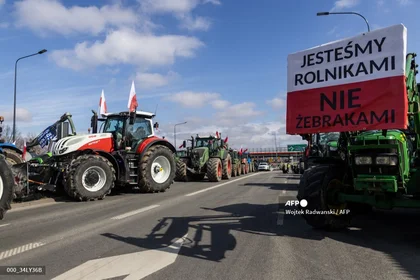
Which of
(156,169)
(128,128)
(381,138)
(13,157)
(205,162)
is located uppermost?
(128,128)

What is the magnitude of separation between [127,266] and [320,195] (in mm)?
3418

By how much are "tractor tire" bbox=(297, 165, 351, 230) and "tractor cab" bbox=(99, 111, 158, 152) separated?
7.32 metres

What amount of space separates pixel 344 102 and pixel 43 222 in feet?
20.0

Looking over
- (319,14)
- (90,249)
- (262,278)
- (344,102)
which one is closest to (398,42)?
(344,102)

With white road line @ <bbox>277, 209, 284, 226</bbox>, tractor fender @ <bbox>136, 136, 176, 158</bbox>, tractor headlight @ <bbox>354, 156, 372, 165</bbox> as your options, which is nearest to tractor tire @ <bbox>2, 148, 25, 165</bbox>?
tractor fender @ <bbox>136, 136, 176, 158</bbox>

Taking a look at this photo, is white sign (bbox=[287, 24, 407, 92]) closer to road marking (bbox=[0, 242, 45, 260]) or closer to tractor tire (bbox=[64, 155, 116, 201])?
road marking (bbox=[0, 242, 45, 260])

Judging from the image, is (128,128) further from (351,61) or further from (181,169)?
(351,61)

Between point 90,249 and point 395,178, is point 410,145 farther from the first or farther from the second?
point 90,249

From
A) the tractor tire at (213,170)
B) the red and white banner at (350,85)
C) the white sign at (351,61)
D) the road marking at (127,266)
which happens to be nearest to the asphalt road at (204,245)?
the road marking at (127,266)

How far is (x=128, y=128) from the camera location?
41.2 feet

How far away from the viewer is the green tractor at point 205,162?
63.0ft

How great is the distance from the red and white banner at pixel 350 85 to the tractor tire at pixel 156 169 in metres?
7.27

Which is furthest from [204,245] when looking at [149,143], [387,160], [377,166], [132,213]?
[149,143]

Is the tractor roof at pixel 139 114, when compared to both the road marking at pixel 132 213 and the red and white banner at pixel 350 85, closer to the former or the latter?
the road marking at pixel 132 213
